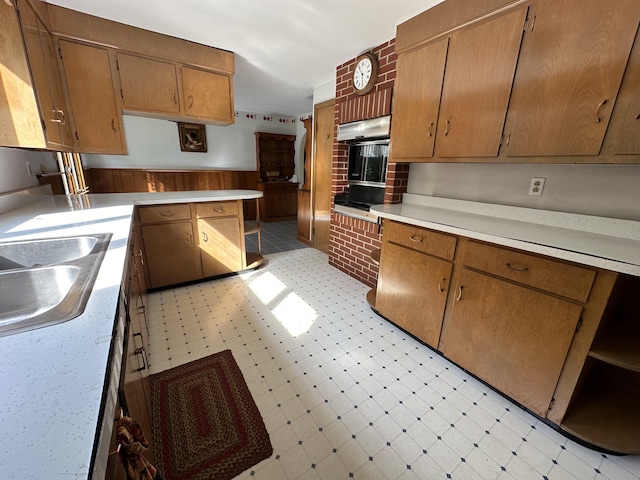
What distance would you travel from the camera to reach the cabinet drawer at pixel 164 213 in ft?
7.38

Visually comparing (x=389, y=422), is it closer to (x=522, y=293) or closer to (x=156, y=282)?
(x=522, y=293)

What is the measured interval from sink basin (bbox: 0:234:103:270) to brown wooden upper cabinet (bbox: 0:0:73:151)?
66cm

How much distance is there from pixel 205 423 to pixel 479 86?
235 cm

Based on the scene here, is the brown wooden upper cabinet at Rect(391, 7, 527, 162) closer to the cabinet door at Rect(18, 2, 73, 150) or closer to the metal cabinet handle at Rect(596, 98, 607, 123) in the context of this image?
the metal cabinet handle at Rect(596, 98, 607, 123)

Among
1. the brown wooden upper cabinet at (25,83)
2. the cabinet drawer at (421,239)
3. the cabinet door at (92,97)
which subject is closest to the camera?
the brown wooden upper cabinet at (25,83)

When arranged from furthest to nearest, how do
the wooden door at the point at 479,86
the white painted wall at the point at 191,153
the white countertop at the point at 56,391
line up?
the white painted wall at the point at 191,153 → the wooden door at the point at 479,86 → the white countertop at the point at 56,391

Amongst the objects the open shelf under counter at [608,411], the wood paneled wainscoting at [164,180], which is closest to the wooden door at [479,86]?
the open shelf under counter at [608,411]

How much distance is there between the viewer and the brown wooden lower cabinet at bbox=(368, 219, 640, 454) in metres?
1.10

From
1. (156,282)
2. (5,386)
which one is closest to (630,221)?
(5,386)

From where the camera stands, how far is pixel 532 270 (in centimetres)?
121

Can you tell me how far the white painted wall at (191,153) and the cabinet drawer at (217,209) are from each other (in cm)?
277

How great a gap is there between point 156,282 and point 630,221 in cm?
328

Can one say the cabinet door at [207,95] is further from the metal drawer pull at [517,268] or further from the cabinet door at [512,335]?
the metal drawer pull at [517,268]

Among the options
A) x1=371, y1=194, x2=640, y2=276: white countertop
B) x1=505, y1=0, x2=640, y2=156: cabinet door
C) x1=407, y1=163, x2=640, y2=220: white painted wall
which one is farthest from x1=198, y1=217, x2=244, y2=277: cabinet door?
x1=505, y1=0, x2=640, y2=156: cabinet door
